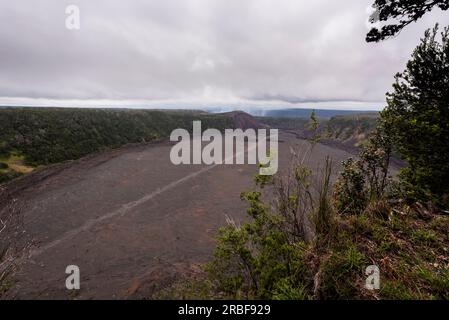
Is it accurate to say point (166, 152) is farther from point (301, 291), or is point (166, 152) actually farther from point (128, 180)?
point (301, 291)

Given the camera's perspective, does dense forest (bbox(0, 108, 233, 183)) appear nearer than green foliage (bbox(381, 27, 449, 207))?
No

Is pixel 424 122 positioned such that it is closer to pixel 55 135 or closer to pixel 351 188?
pixel 351 188

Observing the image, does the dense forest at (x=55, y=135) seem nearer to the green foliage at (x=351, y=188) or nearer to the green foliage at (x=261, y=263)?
the green foliage at (x=261, y=263)

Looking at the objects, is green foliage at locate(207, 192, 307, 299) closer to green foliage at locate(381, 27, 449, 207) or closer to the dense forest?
green foliage at locate(381, 27, 449, 207)

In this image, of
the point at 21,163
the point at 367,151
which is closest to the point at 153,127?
the point at 21,163

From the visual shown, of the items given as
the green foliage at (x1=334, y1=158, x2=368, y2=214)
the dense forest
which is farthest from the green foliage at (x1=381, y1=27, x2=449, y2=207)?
the dense forest

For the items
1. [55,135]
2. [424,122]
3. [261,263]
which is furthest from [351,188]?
[55,135]
